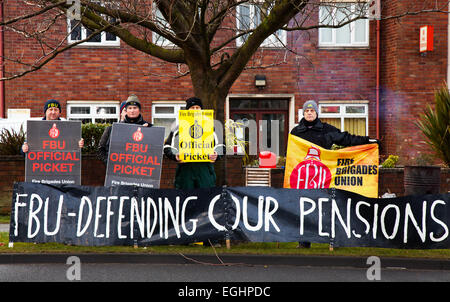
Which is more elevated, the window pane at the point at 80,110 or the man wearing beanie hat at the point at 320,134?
the window pane at the point at 80,110

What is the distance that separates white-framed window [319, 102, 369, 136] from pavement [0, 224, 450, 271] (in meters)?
10.9

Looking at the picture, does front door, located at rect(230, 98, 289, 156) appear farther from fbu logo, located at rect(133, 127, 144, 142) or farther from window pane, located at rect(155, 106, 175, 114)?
fbu logo, located at rect(133, 127, 144, 142)

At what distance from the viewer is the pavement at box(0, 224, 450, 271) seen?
25.1ft

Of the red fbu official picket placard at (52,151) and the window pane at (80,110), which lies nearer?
the red fbu official picket placard at (52,151)

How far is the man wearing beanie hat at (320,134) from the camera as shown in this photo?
880cm

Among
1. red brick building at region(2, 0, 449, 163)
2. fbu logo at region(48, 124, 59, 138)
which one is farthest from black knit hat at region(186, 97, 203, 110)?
red brick building at region(2, 0, 449, 163)

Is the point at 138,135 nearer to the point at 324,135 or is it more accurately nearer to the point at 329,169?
the point at 324,135

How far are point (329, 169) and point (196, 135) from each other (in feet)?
7.09

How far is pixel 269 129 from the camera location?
18500 millimetres

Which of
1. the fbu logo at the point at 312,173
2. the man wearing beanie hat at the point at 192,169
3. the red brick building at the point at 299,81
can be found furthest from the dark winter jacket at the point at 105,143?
the red brick building at the point at 299,81

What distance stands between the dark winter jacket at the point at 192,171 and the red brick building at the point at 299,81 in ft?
28.9

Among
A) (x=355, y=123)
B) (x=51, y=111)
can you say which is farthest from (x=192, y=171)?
(x=355, y=123)

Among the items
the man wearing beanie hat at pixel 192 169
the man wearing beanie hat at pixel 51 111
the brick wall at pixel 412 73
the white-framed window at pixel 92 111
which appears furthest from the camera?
the white-framed window at pixel 92 111

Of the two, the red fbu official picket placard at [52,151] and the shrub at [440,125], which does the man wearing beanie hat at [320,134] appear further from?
the shrub at [440,125]
